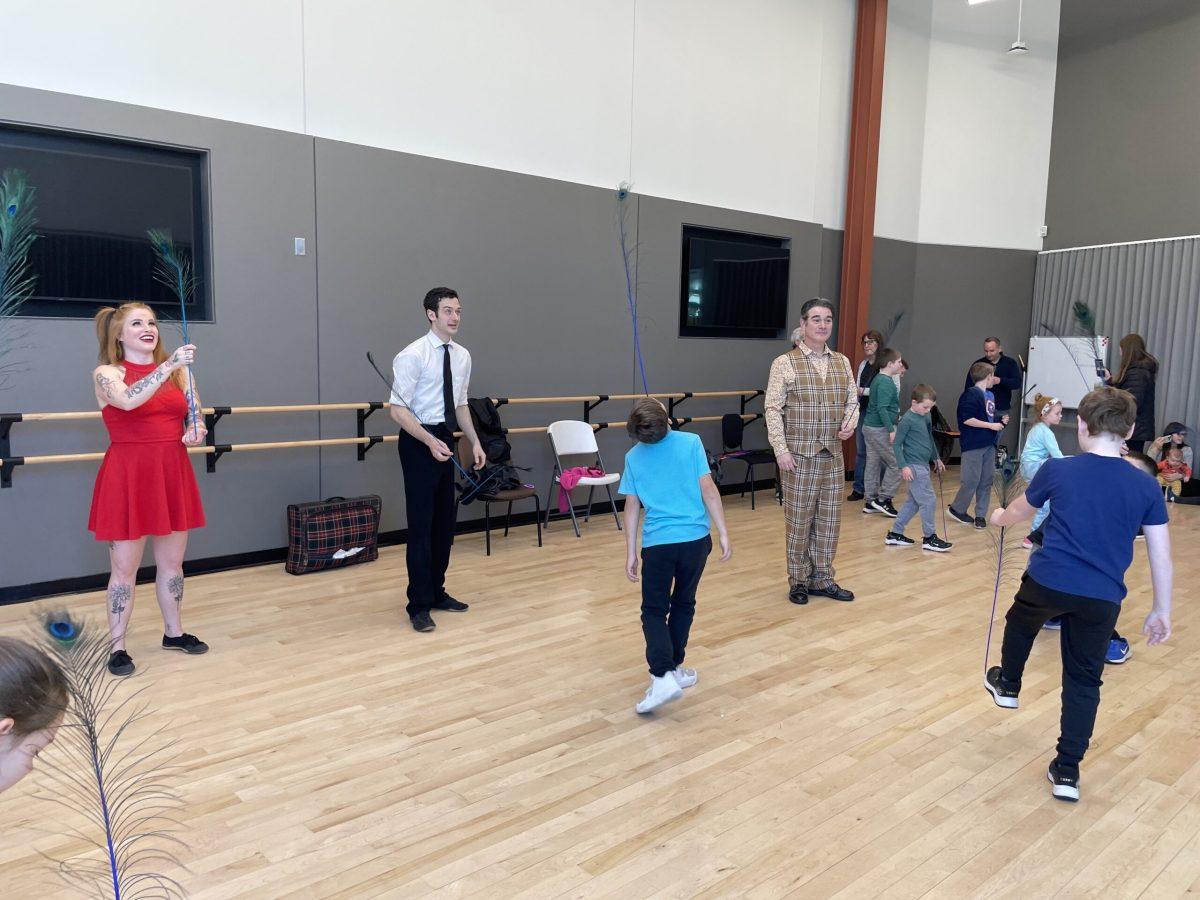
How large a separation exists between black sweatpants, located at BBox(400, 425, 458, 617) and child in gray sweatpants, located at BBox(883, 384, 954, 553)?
3.22 metres

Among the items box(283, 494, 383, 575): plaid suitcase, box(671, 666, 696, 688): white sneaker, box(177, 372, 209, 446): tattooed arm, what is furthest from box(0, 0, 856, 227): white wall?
box(671, 666, 696, 688): white sneaker

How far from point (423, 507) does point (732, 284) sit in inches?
180

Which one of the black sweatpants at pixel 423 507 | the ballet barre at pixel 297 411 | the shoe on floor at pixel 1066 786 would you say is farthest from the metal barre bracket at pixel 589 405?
the shoe on floor at pixel 1066 786

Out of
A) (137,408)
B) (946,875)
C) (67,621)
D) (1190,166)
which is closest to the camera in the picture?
(67,621)

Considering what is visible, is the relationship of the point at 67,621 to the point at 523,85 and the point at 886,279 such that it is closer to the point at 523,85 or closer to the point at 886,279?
the point at 523,85

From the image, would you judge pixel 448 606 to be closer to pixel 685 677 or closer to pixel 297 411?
pixel 685 677

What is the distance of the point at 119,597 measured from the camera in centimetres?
356

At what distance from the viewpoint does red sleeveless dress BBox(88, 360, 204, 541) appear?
3.47 meters

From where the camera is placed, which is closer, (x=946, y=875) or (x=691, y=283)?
(x=946, y=875)

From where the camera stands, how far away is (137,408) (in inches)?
136

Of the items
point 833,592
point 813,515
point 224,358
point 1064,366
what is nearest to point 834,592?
point 833,592

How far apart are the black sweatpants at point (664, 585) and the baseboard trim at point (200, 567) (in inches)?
120

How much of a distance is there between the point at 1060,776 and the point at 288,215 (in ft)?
15.8

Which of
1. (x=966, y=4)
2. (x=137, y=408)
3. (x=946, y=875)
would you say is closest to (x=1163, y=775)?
(x=946, y=875)
